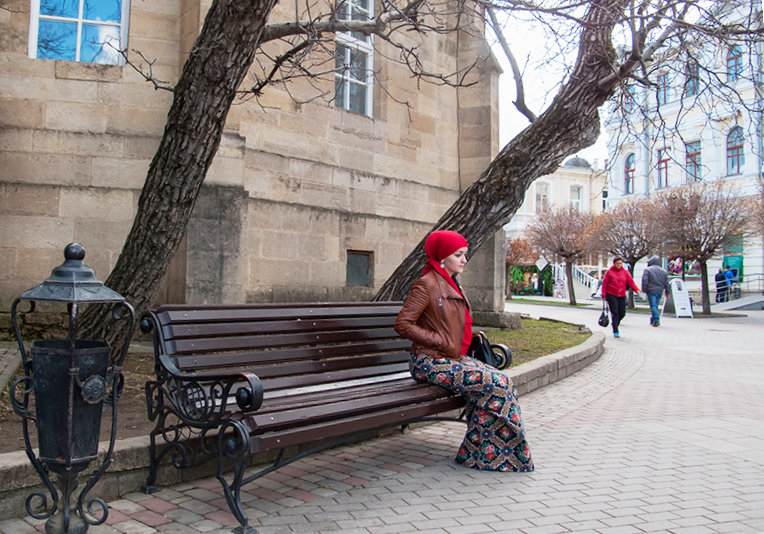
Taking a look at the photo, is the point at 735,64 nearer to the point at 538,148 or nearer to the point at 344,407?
the point at 538,148

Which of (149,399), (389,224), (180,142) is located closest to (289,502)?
(149,399)

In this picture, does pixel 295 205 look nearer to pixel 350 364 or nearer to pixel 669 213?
pixel 350 364

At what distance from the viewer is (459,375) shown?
439 cm

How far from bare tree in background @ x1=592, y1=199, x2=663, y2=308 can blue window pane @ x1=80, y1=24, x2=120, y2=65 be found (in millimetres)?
22866

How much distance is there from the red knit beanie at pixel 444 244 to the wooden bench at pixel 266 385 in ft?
2.77

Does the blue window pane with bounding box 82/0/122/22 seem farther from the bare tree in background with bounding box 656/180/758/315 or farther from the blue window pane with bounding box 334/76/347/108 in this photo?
the bare tree in background with bounding box 656/180/758/315

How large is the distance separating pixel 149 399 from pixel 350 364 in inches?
57.8

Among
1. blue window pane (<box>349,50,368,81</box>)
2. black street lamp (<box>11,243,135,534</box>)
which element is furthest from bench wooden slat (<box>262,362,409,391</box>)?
blue window pane (<box>349,50,368,81</box>)

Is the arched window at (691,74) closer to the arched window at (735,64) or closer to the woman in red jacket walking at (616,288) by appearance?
the arched window at (735,64)

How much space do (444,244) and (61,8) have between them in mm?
6637

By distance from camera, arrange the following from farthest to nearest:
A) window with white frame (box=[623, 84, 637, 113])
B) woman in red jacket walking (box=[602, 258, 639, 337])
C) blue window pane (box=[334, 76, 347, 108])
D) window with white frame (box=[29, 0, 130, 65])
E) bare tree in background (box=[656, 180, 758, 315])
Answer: bare tree in background (box=[656, 180, 758, 315])
woman in red jacket walking (box=[602, 258, 639, 337])
blue window pane (box=[334, 76, 347, 108])
window with white frame (box=[29, 0, 130, 65])
window with white frame (box=[623, 84, 637, 113])

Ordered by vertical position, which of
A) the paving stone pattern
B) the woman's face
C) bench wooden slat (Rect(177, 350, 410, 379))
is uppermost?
the woman's face

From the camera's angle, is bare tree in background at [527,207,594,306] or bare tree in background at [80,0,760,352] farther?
bare tree in background at [527,207,594,306]

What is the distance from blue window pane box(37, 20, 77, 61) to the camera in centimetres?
812
